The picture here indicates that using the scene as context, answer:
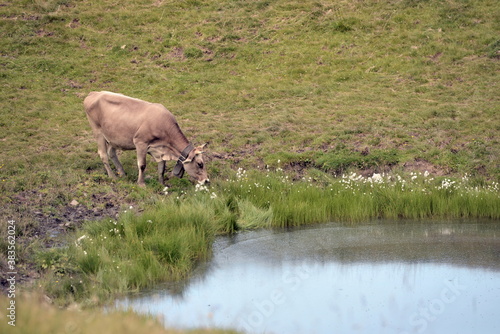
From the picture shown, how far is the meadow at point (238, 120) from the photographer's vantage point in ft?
36.6

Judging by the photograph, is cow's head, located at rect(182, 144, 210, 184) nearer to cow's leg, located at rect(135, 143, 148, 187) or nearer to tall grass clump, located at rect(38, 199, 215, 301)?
cow's leg, located at rect(135, 143, 148, 187)

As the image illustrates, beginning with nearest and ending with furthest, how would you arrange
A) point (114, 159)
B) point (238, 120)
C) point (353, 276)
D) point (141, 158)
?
point (353, 276) < point (141, 158) < point (114, 159) < point (238, 120)

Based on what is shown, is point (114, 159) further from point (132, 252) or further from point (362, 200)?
point (362, 200)

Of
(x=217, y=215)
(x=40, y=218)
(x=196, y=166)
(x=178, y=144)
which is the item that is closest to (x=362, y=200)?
(x=217, y=215)

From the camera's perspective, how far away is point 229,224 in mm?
12352

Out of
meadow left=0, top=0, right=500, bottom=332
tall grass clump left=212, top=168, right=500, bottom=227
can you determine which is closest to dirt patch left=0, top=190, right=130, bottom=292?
meadow left=0, top=0, right=500, bottom=332

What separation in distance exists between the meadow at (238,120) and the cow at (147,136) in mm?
485

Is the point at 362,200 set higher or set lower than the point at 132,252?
lower

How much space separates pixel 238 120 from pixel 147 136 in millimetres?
4867

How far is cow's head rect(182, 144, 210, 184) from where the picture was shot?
555 inches

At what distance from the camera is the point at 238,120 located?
18.8 metres

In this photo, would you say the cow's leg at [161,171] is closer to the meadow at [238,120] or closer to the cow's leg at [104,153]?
the meadow at [238,120]

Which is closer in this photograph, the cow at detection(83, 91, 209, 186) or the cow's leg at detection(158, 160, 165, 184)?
the cow at detection(83, 91, 209, 186)

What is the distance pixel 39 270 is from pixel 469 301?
6151 millimetres
